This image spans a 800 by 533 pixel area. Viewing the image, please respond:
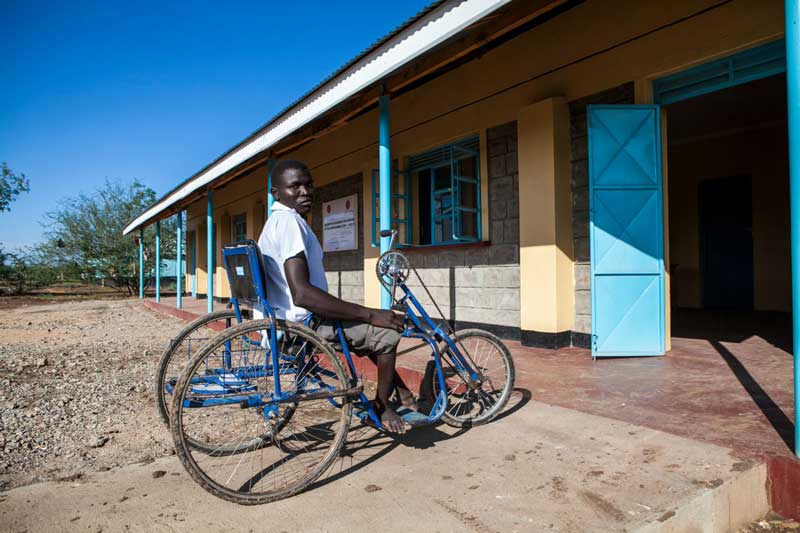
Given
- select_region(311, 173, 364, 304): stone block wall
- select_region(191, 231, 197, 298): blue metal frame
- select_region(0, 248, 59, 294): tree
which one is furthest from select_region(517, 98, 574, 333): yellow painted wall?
select_region(0, 248, 59, 294): tree

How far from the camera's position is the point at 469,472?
246 cm

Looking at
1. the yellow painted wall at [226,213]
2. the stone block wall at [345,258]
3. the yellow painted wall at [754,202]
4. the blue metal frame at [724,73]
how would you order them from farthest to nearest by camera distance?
the yellow painted wall at [226,213] → the stone block wall at [345,258] → the yellow painted wall at [754,202] → the blue metal frame at [724,73]

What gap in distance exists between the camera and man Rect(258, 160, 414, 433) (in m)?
2.43

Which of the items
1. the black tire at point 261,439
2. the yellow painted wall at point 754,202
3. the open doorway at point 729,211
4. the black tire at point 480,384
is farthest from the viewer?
the yellow painted wall at point 754,202

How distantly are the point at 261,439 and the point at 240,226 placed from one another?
13134 mm

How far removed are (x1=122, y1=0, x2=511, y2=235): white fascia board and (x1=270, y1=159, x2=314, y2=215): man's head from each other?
200 centimetres

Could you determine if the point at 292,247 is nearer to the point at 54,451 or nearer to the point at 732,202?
the point at 54,451

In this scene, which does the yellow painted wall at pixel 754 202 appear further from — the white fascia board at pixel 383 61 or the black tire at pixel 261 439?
the black tire at pixel 261 439

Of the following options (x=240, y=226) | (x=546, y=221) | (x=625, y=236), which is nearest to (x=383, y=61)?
(x=546, y=221)

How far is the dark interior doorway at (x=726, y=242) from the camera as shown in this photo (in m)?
9.70

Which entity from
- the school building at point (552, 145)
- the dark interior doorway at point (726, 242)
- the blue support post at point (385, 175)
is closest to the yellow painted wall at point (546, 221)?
the school building at point (552, 145)

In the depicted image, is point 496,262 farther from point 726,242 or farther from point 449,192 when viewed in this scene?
point 726,242

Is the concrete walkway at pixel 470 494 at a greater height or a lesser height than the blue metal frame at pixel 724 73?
lesser

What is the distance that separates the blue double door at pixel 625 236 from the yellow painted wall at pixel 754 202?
17.9ft
